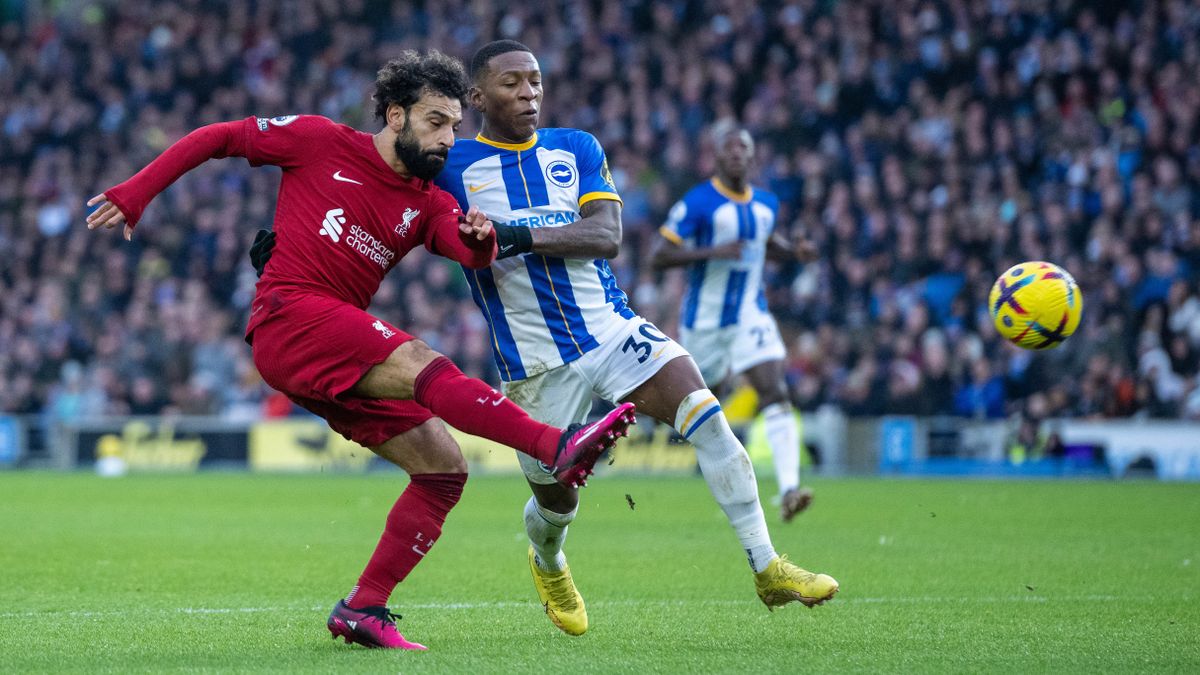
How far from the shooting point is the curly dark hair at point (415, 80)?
5.86m

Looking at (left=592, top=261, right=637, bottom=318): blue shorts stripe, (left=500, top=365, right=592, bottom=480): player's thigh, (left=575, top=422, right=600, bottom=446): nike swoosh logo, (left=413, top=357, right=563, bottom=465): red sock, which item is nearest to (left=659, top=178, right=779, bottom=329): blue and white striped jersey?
(left=592, top=261, right=637, bottom=318): blue shorts stripe

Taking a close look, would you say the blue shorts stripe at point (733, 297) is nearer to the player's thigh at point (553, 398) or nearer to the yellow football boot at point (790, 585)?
the player's thigh at point (553, 398)

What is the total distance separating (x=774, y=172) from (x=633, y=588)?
14.3 metres

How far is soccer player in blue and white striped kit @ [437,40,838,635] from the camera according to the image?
6125 mm

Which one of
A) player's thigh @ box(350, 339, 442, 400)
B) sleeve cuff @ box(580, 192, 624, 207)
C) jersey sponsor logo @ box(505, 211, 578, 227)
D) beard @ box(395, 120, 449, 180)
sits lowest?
player's thigh @ box(350, 339, 442, 400)

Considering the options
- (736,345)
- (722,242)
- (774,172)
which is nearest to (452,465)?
(736,345)

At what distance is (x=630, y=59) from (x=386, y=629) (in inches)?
769

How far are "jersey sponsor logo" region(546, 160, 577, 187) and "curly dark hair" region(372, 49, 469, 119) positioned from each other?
1.94 ft

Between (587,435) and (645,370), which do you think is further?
(645,370)

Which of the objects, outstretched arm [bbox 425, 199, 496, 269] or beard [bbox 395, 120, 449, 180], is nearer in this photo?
outstretched arm [bbox 425, 199, 496, 269]

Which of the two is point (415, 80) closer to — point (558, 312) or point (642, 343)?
point (558, 312)

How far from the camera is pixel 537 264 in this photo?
20.8ft

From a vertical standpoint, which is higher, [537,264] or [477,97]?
[477,97]

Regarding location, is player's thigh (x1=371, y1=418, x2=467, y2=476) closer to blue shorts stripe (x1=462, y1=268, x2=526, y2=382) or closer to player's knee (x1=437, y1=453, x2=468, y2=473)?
player's knee (x1=437, y1=453, x2=468, y2=473)
